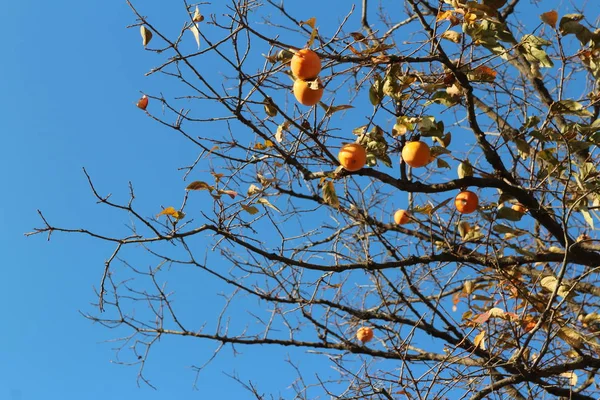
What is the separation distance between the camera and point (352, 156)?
86.5 inches

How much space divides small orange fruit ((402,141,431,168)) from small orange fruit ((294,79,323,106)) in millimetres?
414

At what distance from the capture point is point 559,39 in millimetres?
2299

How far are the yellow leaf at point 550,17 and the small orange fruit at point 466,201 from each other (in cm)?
74

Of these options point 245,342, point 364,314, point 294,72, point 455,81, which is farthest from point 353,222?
point 294,72

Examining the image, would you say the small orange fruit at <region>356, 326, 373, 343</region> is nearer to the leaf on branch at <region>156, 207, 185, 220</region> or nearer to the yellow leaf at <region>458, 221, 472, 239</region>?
the yellow leaf at <region>458, 221, 472, 239</region>

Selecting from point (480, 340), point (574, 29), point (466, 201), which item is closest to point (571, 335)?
point (480, 340)

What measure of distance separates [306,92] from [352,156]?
0.98ft

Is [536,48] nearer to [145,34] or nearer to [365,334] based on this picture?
[145,34]

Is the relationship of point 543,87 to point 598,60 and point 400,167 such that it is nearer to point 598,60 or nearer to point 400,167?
point 598,60

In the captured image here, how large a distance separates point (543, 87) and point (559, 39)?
54.9 inches

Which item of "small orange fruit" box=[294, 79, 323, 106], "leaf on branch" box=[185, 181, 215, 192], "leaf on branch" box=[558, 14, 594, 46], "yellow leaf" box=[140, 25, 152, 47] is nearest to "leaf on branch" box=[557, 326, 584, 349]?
"leaf on branch" box=[558, 14, 594, 46]

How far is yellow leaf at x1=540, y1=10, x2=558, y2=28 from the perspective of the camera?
7.41 feet

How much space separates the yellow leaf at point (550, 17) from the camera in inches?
88.9

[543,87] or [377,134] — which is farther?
[543,87]
